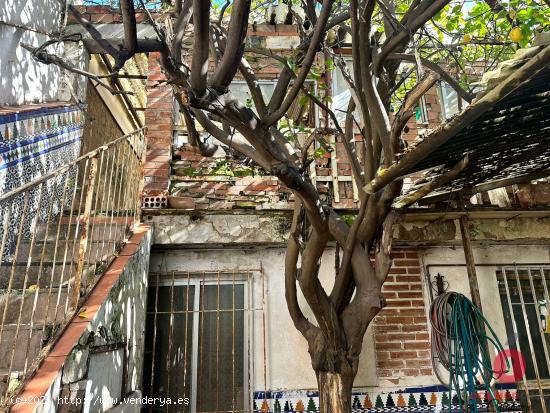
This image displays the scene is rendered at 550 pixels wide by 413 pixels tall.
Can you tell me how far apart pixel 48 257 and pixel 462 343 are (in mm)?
3858

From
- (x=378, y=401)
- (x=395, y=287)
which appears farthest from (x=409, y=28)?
(x=378, y=401)

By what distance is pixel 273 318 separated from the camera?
4.39 meters

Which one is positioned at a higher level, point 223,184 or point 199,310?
point 223,184

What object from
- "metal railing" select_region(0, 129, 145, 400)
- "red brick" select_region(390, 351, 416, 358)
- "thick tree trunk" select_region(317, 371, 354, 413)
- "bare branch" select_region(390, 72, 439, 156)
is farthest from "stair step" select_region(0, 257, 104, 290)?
"red brick" select_region(390, 351, 416, 358)

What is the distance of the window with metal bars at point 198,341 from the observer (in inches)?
165

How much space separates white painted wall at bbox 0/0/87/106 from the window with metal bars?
2.40 metres

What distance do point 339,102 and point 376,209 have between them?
3.12 m

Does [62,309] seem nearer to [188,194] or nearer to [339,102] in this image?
[188,194]

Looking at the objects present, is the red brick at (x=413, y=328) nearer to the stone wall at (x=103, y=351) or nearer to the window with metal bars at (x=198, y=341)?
the window with metal bars at (x=198, y=341)

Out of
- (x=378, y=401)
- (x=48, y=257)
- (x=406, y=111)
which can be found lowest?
(x=378, y=401)

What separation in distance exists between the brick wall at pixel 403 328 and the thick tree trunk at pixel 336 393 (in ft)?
4.47

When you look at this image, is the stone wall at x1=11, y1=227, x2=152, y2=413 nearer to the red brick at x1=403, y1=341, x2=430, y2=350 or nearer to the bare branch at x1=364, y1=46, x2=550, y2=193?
the bare branch at x1=364, y1=46, x2=550, y2=193

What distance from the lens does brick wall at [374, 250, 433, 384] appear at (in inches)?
168

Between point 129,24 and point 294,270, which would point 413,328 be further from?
point 129,24
